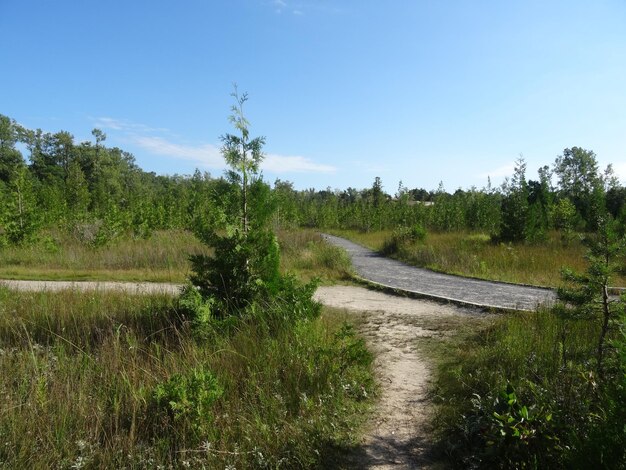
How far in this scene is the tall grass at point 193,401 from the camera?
124 inches

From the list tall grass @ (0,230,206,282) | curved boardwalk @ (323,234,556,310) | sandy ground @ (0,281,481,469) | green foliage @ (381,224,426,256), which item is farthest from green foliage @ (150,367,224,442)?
green foliage @ (381,224,426,256)

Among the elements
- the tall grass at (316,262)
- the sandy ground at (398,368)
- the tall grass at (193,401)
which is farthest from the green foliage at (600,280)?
the tall grass at (316,262)

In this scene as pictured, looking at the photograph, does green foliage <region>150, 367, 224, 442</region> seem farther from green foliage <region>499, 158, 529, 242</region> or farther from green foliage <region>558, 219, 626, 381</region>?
green foliage <region>499, 158, 529, 242</region>

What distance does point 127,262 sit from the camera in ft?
48.1

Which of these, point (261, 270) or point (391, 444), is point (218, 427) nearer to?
point (391, 444)

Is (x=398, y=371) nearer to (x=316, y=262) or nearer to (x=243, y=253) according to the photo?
(x=243, y=253)

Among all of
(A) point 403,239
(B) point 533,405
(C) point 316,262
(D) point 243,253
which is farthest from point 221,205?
(A) point 403,239

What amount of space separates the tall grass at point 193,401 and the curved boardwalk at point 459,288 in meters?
4.49

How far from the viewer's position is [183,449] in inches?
124

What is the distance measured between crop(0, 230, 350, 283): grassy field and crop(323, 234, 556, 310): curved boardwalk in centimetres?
163

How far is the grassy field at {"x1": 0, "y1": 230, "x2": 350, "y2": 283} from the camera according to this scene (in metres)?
12.5

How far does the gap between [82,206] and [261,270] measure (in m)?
31.7

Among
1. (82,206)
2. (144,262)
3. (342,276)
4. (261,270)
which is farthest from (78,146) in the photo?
(261,270)

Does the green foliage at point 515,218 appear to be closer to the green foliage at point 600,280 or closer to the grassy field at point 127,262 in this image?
the grassy field at point 127,262
